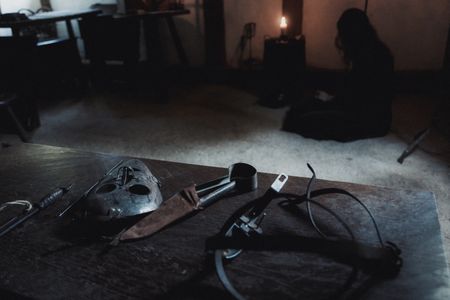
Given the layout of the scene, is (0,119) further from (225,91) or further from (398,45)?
(398,45)

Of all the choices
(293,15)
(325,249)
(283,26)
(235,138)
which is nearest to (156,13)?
(283,26)

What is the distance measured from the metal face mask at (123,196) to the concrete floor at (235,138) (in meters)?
1.60

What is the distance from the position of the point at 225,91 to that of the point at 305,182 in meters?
3.65

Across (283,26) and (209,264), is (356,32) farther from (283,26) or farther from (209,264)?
(209,264)

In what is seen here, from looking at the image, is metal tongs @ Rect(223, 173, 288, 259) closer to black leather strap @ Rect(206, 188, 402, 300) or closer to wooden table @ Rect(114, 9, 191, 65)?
black leather strap @ Rect(206, 188, 402, 300)

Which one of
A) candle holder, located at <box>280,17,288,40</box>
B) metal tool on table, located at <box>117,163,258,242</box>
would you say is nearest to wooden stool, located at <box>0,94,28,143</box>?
metal tool on table, located at <box>117,163,258,242</box>

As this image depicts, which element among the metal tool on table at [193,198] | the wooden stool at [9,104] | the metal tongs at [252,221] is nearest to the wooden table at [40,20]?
the wooden stool at [9,104]

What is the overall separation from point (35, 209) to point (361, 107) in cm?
274

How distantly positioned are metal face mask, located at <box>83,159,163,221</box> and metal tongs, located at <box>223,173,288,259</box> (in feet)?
0.92

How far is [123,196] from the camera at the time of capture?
1271mm

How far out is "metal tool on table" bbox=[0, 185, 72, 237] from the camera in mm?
1299

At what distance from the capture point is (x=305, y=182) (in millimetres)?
1477

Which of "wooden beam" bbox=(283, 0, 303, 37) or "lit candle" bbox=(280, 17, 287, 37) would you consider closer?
"lit candle" bbox=(280, 17, 287, 37)

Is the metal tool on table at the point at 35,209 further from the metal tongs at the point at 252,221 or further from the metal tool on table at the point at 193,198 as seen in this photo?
the metal tongs at the point at 252,221
